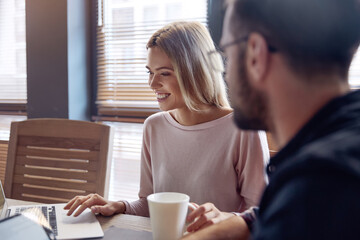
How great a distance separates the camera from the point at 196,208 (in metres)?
0.86

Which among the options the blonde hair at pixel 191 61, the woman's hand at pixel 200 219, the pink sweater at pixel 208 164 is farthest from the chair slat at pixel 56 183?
the woman's hand at pixel 200 219

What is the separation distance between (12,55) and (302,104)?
2.67 meters

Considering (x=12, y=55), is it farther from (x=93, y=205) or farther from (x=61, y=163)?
(x=93, y=205)

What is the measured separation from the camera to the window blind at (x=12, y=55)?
2.62 meters

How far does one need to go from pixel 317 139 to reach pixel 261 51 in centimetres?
17

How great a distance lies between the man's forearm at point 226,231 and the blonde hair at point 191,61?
530 millimetres

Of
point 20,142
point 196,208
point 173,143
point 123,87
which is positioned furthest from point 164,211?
point 123,87

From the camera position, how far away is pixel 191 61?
1.23m

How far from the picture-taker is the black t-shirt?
32 centimetres

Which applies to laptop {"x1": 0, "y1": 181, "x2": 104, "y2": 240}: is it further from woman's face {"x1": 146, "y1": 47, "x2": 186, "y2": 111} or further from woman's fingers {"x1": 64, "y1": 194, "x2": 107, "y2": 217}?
woman's face {"x1": 146, "y1": 47, "x2": 186, "y2": 111}

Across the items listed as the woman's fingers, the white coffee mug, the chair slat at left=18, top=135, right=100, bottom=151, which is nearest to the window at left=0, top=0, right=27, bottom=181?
the chair slat at left=18, top=135, right=100, bottom=151

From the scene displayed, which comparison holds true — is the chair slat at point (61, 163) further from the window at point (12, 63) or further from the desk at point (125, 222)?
the window at point (12, 63)

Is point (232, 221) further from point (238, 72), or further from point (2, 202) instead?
point (2, 202)

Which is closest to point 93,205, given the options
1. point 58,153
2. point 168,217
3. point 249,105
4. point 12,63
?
point 168,217
